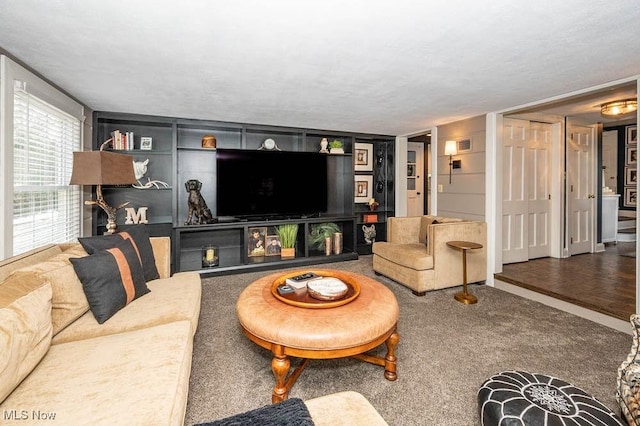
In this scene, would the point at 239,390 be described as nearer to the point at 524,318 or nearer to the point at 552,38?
the point at 524,318

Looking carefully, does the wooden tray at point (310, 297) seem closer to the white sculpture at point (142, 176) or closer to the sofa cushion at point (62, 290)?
the sofa cushion at point (62, 290)

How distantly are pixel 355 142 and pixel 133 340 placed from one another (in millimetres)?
4700

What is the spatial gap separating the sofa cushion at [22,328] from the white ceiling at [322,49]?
147 cm

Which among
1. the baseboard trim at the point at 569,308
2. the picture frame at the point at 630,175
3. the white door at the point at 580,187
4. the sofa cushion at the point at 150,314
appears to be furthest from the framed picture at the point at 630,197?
the sofa cushion at the point at 150,314

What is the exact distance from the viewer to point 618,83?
2762mm

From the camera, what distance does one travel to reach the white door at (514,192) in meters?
4.21

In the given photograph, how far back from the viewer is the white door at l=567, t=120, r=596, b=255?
471cm

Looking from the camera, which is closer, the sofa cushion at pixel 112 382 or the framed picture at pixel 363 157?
the sofa cushion at pixel 112 382

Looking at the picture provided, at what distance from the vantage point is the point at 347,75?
2582mm

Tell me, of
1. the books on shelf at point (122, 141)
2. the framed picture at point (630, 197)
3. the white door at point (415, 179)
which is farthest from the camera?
the white door at point (415, 179)

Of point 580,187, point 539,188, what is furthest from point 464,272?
point 580,187

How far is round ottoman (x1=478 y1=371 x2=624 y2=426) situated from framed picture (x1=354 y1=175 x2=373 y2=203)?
4261 millimetres

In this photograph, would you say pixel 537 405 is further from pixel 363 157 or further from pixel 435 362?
pixel 363 157

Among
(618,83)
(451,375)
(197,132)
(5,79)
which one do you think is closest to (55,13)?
(5,79)
